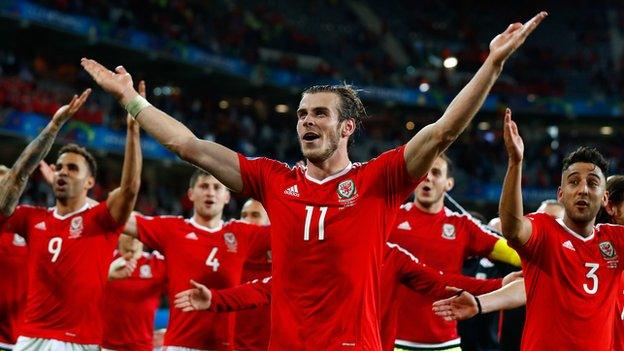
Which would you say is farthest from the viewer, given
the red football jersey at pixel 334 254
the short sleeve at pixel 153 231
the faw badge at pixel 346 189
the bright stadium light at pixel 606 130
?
the bright stadium light at pixel 606 130

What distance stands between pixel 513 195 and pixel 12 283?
4.53m

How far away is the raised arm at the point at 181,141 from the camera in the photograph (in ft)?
12.7

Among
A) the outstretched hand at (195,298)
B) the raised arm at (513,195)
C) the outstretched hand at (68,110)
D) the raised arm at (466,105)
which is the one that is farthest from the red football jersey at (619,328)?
the outstretched hand at (68,110)

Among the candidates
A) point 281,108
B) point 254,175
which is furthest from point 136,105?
point 281,108

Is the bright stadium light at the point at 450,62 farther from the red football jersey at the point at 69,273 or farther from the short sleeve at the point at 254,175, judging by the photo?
the short sleeve at the point at 254,175

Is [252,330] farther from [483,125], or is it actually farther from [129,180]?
[483,125]

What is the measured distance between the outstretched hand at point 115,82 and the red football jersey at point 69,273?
198cm

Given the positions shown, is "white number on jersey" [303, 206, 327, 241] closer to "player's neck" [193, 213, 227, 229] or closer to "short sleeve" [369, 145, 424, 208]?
"short sleeve" [369, 145, 424, 208]

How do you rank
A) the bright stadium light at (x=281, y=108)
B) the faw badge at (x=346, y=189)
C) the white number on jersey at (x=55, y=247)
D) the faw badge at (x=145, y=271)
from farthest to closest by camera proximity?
the bright stadium light at (x=281, y=108) < the faw badge at (x=145, y=271) < the white number on jersey at (x=55, y=247) < the faw badge at (x=346, y=189)

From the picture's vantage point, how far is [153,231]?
6.54 m

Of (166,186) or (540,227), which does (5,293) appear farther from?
(166,186)

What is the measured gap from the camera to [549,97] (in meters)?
31.8

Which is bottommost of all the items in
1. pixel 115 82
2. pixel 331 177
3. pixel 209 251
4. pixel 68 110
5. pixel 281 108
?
pixel 209 251

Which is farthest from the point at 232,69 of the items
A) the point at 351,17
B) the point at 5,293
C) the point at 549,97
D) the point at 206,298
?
the point at 206,298
